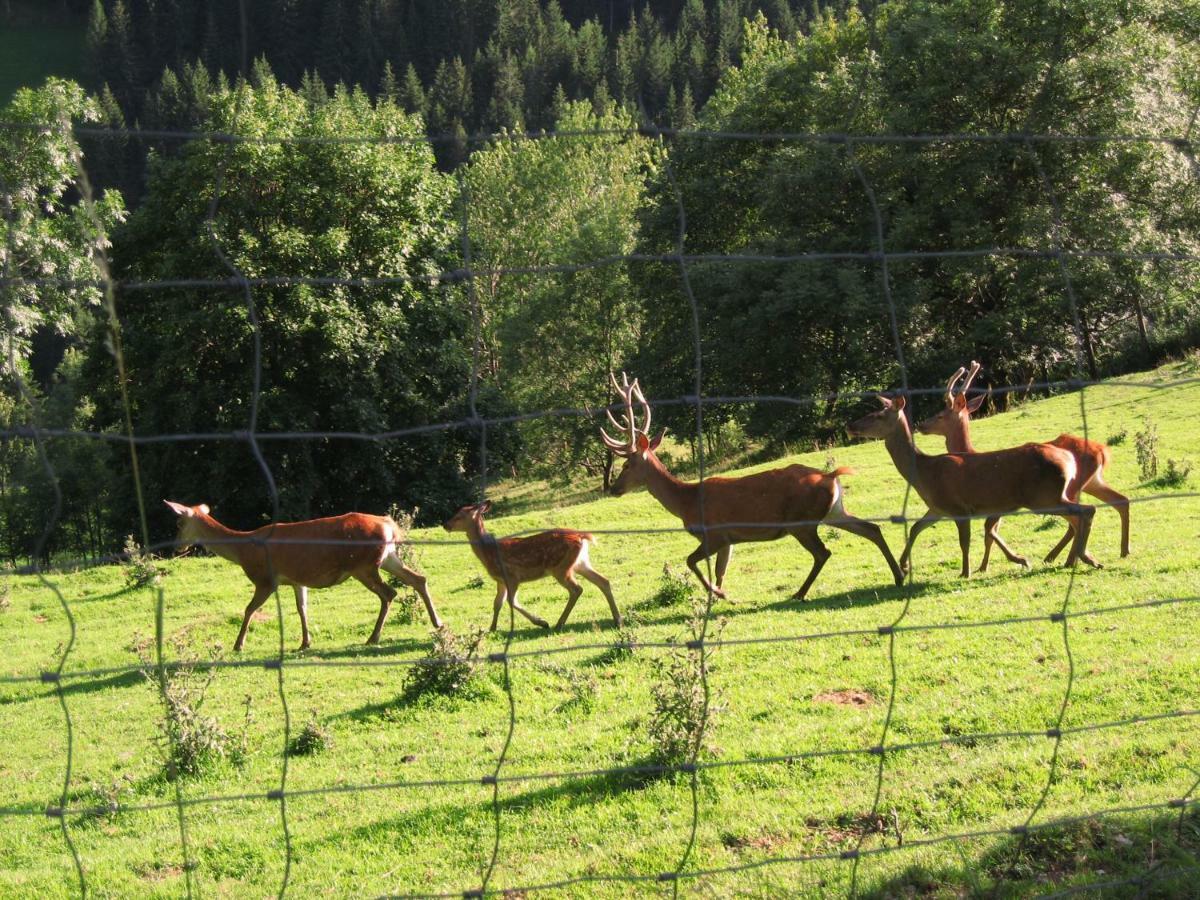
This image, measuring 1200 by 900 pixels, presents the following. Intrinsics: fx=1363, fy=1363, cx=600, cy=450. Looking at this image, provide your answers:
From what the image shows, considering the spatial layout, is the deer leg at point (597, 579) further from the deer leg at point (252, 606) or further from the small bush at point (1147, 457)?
the small bush at point (1147, 457)

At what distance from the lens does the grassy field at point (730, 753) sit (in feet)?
17.4

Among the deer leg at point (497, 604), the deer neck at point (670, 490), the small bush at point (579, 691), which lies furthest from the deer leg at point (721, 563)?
the small bush at point (579, 691)

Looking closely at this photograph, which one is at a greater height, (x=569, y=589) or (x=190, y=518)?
(x=190, y=518)

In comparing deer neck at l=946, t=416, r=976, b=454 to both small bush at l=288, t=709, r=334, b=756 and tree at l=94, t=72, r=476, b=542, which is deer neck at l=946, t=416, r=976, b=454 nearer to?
small bush at l=288, t=709, r=334, b=756

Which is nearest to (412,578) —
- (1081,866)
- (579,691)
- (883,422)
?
(579,691)

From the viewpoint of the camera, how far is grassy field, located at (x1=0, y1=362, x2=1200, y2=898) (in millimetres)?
5289

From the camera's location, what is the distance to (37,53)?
94.4 m

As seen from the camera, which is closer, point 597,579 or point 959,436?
point 597,579

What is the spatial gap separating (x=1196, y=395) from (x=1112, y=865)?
1328 centimetres

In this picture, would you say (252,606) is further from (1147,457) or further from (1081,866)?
(1147,457)

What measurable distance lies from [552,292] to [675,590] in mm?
25598

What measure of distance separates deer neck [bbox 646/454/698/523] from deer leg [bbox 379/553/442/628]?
6.30 ft

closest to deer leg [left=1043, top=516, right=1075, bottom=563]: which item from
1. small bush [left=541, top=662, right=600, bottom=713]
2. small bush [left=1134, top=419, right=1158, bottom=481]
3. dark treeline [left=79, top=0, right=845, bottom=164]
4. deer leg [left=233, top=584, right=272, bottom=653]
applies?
small bush [left=1134, top=419, right=1158, bottom=481]

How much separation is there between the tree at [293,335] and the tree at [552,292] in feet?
17.0
